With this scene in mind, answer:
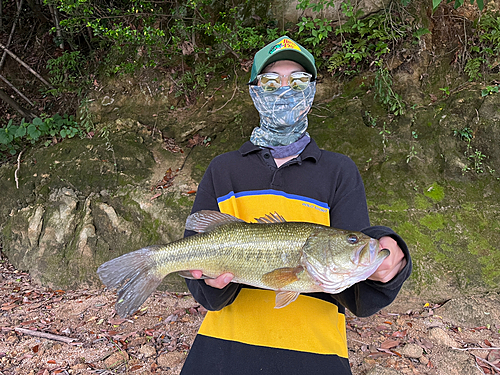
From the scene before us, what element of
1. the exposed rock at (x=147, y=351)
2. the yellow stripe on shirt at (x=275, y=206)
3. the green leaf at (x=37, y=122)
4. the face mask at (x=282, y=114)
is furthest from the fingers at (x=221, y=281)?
the green leaf at (x=37, y=122)

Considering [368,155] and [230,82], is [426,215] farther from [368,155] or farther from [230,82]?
[230,82]

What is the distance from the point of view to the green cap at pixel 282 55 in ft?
8.46

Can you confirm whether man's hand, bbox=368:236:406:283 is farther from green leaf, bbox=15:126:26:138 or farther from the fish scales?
green leaf, bbox=15:126:26:138

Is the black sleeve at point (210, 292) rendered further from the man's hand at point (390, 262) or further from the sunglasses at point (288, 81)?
the sunglasses at point (288, 81)

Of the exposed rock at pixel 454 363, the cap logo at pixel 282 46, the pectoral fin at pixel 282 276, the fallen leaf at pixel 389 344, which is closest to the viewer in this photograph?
the pectoral fin at pixel 282 276

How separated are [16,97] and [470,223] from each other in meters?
9.73

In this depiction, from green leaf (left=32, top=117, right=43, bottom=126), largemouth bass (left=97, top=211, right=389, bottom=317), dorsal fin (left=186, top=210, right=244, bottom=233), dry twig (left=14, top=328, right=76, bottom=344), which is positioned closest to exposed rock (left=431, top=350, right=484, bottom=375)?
largemouth bass (left=97, top=211, right=389, bottom=317)

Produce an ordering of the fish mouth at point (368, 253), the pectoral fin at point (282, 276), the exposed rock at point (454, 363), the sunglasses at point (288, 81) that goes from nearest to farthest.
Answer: the fish mouth at point (368, 253)
the pectoral fin at point (282, 276)
the sunglasses at point (288, 81)
the exposed rock at point (454, 363)

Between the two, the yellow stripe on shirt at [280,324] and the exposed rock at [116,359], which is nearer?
the yellow stripe on shirt at [280,324]

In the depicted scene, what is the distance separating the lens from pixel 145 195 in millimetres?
5672

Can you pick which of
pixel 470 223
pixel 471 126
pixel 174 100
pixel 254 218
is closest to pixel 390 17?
pixel 471 126

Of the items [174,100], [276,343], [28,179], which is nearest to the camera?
[276,343]

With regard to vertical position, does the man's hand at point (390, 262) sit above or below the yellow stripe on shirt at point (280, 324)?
above

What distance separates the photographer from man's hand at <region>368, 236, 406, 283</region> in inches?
72.1
